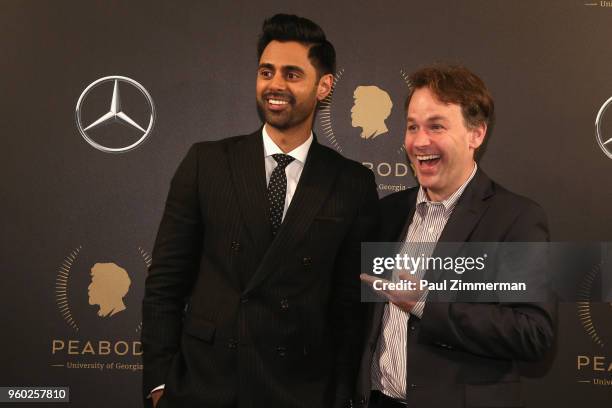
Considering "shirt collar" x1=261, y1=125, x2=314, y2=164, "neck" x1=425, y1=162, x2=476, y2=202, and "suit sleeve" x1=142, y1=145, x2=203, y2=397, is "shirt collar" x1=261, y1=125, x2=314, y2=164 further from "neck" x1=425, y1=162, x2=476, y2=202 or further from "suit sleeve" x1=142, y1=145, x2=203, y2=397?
"neck" x1=425, y1=162, x2=476, y2=202

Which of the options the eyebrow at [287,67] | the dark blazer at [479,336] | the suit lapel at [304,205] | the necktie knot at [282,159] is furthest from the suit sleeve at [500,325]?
the eyebrow at [287,67]

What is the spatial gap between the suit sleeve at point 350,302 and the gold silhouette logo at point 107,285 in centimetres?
96

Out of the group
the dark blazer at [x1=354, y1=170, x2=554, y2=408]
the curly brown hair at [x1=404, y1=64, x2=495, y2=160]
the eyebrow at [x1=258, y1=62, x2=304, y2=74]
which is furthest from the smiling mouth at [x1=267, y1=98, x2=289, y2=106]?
the dark blazer at [x1=354, y1=170, x2=554, y2=408]

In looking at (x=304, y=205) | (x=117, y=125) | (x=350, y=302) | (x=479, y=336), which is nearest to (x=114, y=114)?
(x=117, y=125)

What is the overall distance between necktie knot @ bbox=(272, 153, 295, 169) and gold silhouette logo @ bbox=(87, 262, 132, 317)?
0.90 m

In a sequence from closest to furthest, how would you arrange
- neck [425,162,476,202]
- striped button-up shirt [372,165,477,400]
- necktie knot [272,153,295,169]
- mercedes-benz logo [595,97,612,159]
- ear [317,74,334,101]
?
striped button-up shirt [372,165,477,400] → neck [425,162,476,202] → necktie knot [272,153,295,169] → ear [317,74,334,101] → mercedes-benz logo [595,97,612,159]

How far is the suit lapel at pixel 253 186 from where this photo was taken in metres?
2.04

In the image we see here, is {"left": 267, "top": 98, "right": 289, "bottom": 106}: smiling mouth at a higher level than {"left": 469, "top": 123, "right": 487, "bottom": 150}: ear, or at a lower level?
higher

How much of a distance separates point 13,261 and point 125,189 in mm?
546

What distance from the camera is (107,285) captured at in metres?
2.64

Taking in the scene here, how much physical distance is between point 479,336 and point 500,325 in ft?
0.22

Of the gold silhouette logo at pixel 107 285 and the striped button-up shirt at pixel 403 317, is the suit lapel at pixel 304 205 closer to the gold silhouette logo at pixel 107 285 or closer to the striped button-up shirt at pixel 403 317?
the striped button-up shirt at pixel 403 317

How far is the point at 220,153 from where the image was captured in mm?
2170

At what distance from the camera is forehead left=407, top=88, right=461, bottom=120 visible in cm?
205
